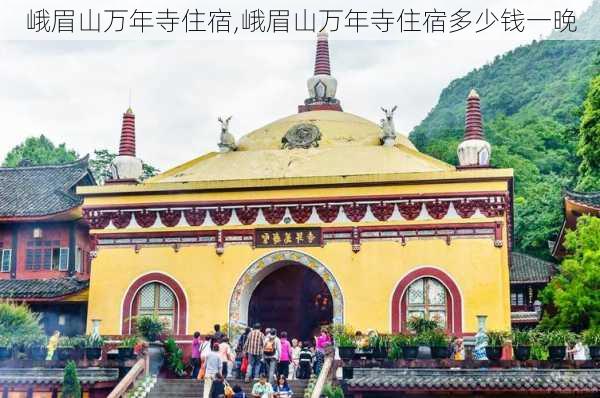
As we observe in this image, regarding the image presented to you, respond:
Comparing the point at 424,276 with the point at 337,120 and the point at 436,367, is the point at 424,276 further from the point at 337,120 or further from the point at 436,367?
the point at 337,120

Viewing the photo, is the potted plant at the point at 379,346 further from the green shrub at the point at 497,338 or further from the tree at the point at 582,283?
the tree at the point at 582,283

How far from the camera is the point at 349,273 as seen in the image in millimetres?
25359

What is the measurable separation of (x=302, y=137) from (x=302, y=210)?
3.77m

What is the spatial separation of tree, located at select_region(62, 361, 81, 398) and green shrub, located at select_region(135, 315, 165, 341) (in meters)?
4.57

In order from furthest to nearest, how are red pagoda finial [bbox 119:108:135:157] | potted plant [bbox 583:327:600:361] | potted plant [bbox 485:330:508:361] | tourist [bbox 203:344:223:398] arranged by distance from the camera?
red pagoda finial [bbox 119:108:135:157] → potted plant [bbox 485:330:508:361] → potted plant [bbox 583:327:600:361] → tourist [bbox 203:344:223:398]

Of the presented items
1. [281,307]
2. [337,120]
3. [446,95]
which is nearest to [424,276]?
[281,307]

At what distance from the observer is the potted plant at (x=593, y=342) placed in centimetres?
2028

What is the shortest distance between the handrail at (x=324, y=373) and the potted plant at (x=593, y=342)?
547 cm

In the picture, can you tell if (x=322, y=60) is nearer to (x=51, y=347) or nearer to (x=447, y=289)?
(x=447, y=289)

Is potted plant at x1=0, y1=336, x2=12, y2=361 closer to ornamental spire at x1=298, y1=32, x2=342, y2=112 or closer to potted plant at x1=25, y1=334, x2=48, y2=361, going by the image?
potted plant at x1=25, y1=334, x2=48, y2=361

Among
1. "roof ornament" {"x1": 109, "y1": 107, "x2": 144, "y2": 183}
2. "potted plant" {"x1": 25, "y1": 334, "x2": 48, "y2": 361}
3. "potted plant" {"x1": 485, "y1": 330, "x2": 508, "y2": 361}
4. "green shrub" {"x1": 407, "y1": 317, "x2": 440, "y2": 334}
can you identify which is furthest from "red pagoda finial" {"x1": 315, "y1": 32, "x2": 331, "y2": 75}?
"potted plant" {"x1": 25, "y1": 334, "x2": 48, "y2": 361}

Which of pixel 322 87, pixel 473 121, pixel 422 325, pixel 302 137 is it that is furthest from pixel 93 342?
pixel 322 87

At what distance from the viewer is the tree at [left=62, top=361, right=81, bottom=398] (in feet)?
65.4

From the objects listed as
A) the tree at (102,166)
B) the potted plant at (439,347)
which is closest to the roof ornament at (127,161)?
the potted plant at (439,347)
